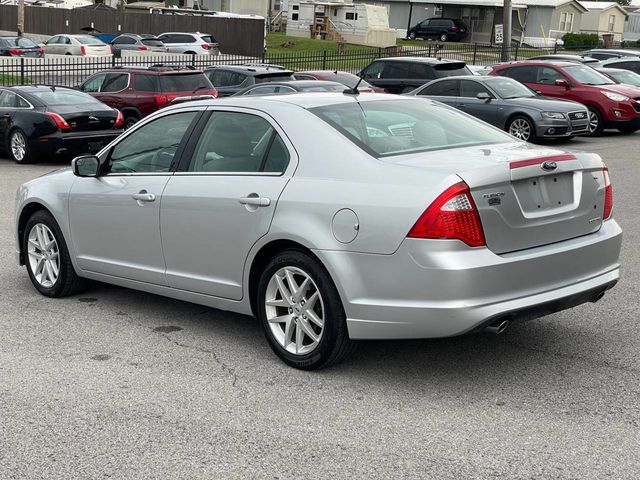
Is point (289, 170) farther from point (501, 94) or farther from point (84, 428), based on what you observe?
point (501, 94)

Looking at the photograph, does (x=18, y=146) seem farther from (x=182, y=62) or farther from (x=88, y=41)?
(x=88, y=41)

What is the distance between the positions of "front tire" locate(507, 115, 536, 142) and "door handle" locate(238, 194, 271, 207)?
14002 mm

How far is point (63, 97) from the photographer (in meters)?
17.9

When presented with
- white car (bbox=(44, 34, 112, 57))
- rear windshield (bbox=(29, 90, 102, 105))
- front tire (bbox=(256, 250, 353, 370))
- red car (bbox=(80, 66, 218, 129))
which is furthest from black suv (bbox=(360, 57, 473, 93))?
white car (bbox=(44, 34, 112, 57))

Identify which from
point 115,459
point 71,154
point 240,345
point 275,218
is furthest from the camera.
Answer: point 71,154

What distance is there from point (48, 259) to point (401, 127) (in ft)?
10.3

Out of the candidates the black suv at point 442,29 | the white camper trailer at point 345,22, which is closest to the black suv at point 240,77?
the white camper trailer at point 345,22

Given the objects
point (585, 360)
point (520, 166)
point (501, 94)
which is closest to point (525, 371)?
point (585, 360)

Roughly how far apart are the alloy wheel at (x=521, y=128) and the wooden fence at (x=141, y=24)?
1514 inches

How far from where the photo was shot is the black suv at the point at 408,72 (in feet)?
79.4

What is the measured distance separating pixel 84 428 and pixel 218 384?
0.89 meters

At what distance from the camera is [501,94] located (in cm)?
1991

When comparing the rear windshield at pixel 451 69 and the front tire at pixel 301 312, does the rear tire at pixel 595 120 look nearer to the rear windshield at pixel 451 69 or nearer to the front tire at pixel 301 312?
the rear windshield at pixel 451 69

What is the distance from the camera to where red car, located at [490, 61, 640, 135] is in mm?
Answer: 21469
